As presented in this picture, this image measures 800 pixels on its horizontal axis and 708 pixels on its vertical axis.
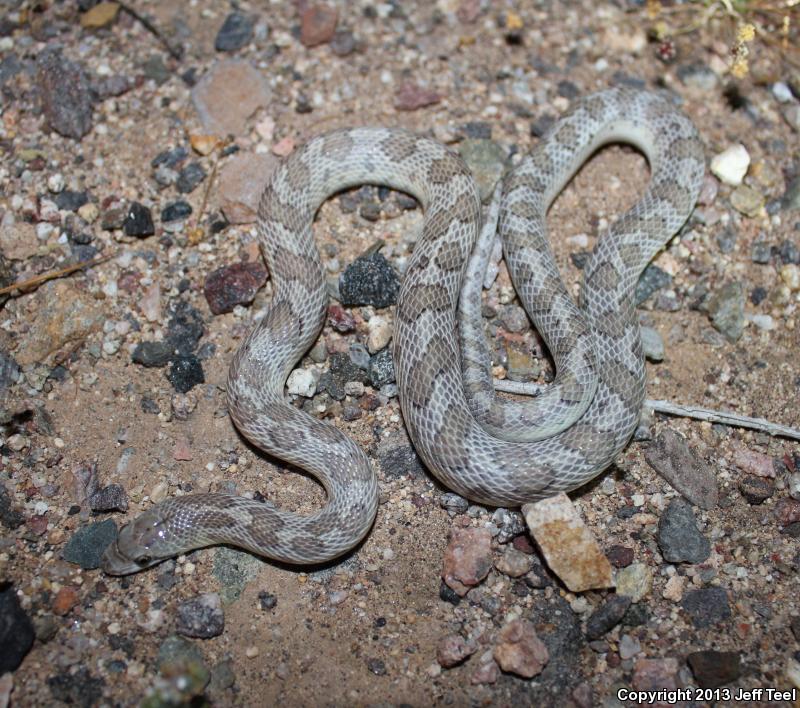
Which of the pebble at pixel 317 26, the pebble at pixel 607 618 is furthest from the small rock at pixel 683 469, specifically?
the pebble at pixel 317 26

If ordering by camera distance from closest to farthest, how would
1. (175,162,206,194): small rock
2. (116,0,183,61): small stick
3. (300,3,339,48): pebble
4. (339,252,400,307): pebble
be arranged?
(339,252,400,307): pebble < (175,162,206,194): small rock < (116,0,183,61): small stick < (300,3,339,48): pebble

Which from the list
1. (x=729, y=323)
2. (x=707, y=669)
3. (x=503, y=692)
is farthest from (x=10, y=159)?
(x=707, y=669)

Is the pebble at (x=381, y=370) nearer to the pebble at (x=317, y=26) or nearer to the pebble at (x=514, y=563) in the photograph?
the pebble at (x=514, y=563)

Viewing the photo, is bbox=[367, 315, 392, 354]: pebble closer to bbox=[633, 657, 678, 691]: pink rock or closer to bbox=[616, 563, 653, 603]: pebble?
bbox=[616, 563, 653, 603]: pebble

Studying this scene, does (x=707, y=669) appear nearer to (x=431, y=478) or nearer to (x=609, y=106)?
(x=431, y=478)

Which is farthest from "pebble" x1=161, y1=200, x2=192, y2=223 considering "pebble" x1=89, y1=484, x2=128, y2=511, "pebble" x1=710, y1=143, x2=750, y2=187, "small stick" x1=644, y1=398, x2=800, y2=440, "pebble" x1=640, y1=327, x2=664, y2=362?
"pebble" x1=710, y1=143, x2=750, y2=187
